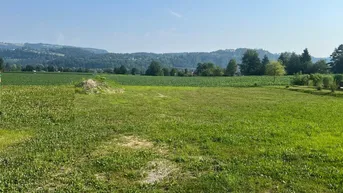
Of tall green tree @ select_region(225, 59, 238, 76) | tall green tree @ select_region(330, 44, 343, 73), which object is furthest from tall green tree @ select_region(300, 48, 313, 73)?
tall green tree @ select_region(225, 59, 238, 76)

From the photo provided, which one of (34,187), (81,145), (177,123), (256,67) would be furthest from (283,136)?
(256,67)

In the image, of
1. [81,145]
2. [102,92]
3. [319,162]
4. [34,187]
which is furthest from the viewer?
[102,92]

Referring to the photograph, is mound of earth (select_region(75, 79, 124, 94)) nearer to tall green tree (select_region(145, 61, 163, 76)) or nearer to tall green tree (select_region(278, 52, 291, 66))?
tall green tree (select_region(278, 52, 291, 66))

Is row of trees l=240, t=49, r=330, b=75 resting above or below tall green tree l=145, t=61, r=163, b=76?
above

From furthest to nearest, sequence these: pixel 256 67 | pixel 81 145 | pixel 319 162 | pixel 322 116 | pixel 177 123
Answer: pixel 256 67 < pixel 322 116 < pixel 177 123 < pixel 81 145 < pixel 319 162

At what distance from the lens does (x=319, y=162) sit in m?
8.28

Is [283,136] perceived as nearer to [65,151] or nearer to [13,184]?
[65,151]

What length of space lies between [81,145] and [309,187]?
6952mm

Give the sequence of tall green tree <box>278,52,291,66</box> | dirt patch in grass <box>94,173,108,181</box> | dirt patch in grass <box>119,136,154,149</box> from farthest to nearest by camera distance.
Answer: tall green tree <box>278,52,291,66</box> < dirt patch in grass <box>119,136,154,149</box> < dirt patch in grass <box>94,173,108,181</box>

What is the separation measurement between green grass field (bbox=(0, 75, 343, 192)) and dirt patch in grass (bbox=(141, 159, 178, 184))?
2 cm

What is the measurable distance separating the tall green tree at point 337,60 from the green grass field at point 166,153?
301ft

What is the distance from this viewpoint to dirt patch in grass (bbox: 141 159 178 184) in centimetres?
705

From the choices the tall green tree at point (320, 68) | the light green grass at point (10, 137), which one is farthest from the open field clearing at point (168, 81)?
the light green grass at point (10, 137)

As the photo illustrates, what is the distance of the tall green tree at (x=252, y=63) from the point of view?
99.1 meters
